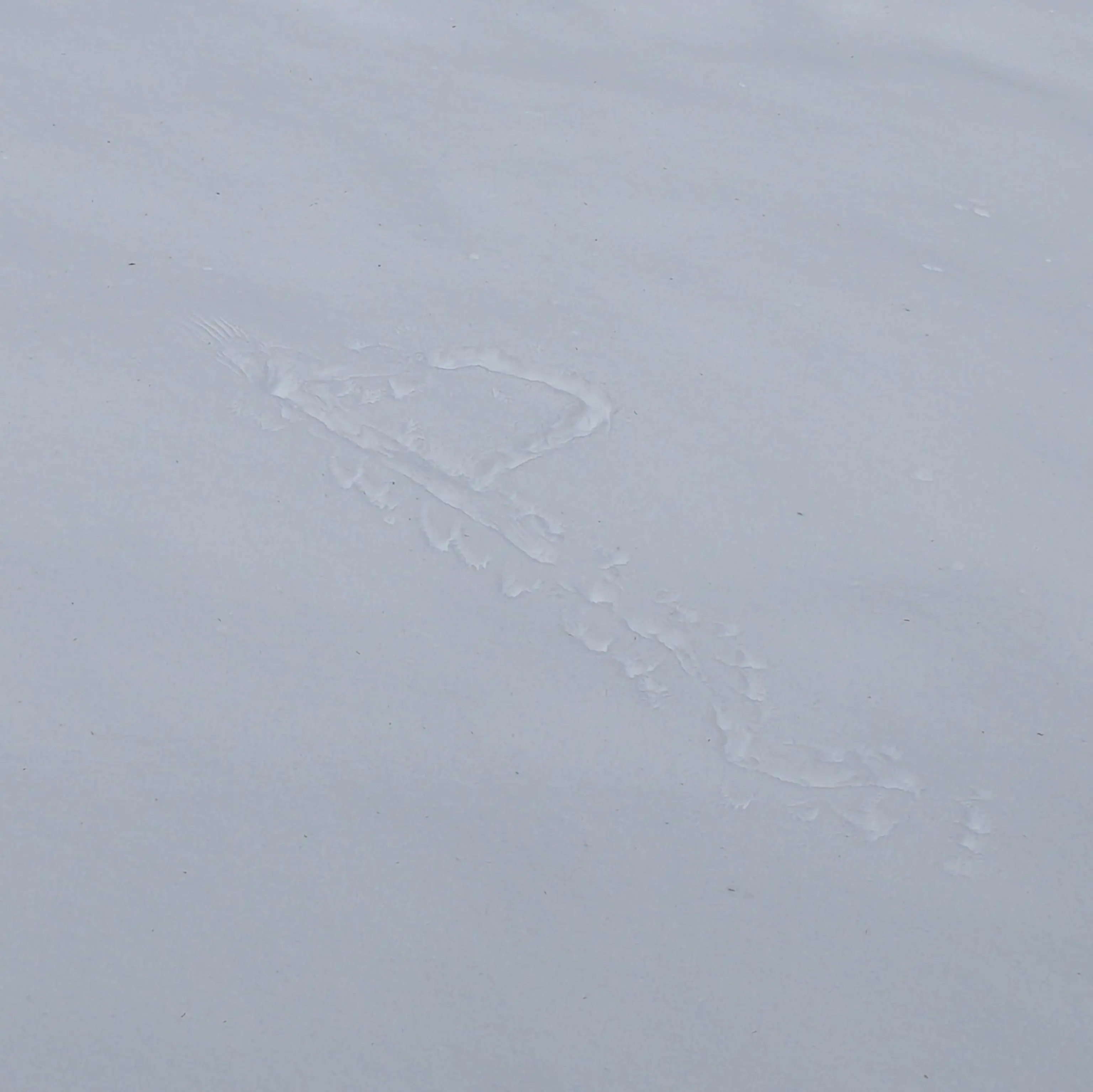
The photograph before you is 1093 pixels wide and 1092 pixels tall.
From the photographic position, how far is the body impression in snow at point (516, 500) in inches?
58.0

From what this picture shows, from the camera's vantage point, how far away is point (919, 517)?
170 cm

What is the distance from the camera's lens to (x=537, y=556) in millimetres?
1621

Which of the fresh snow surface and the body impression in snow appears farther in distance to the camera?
the body impression in snow

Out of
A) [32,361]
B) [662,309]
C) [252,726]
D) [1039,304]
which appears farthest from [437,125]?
[252,726]

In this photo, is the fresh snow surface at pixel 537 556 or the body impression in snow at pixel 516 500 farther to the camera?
the body impression in snow at pixel 516 500

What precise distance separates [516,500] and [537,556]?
0.09 metres

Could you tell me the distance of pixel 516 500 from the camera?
5.50ft

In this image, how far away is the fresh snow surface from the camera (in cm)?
128

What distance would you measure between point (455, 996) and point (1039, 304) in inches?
51.8

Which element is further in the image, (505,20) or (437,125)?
(505,20)

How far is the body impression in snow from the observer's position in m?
1.47

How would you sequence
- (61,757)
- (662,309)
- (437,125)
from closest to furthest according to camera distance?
(61,757) → (662,309) → (437,125)

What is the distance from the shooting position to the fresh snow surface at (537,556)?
1281 mm

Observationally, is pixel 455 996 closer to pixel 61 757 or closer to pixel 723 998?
pixel 723 998
